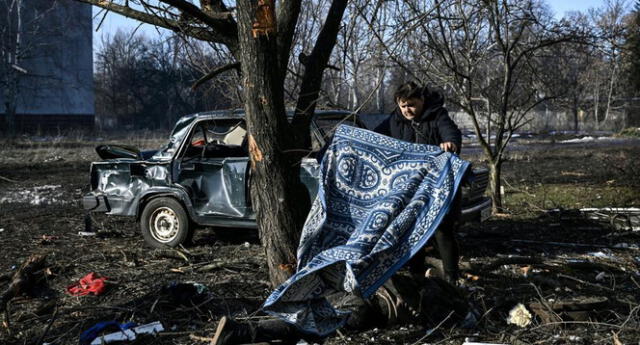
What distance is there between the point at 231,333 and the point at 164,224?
14.0 ft

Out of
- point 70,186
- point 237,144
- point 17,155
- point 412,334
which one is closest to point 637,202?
point 237,144

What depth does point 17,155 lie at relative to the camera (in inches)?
820

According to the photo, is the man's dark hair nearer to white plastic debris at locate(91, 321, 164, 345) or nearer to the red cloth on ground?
white plastic debris at locate(91, 321, 164, 345)

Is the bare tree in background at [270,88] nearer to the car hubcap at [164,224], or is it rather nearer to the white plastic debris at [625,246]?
the car hubcap at [164,224]

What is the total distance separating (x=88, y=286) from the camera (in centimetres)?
573

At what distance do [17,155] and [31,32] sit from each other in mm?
13152

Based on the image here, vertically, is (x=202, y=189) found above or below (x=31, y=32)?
below

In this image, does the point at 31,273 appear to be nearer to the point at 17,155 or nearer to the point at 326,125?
the point at 326,125

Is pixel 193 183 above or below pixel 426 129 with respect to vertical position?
below

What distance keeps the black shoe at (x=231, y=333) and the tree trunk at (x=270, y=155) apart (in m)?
1.13

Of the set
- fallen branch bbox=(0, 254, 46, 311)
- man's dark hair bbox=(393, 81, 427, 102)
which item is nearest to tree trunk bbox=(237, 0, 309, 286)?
man's dark hair bbox=(393, 81, 427, 102)

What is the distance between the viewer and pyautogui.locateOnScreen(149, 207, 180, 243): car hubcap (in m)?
7.98

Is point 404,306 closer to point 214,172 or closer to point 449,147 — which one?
point 449,147

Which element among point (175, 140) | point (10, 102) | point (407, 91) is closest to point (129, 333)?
point (407, 91)
